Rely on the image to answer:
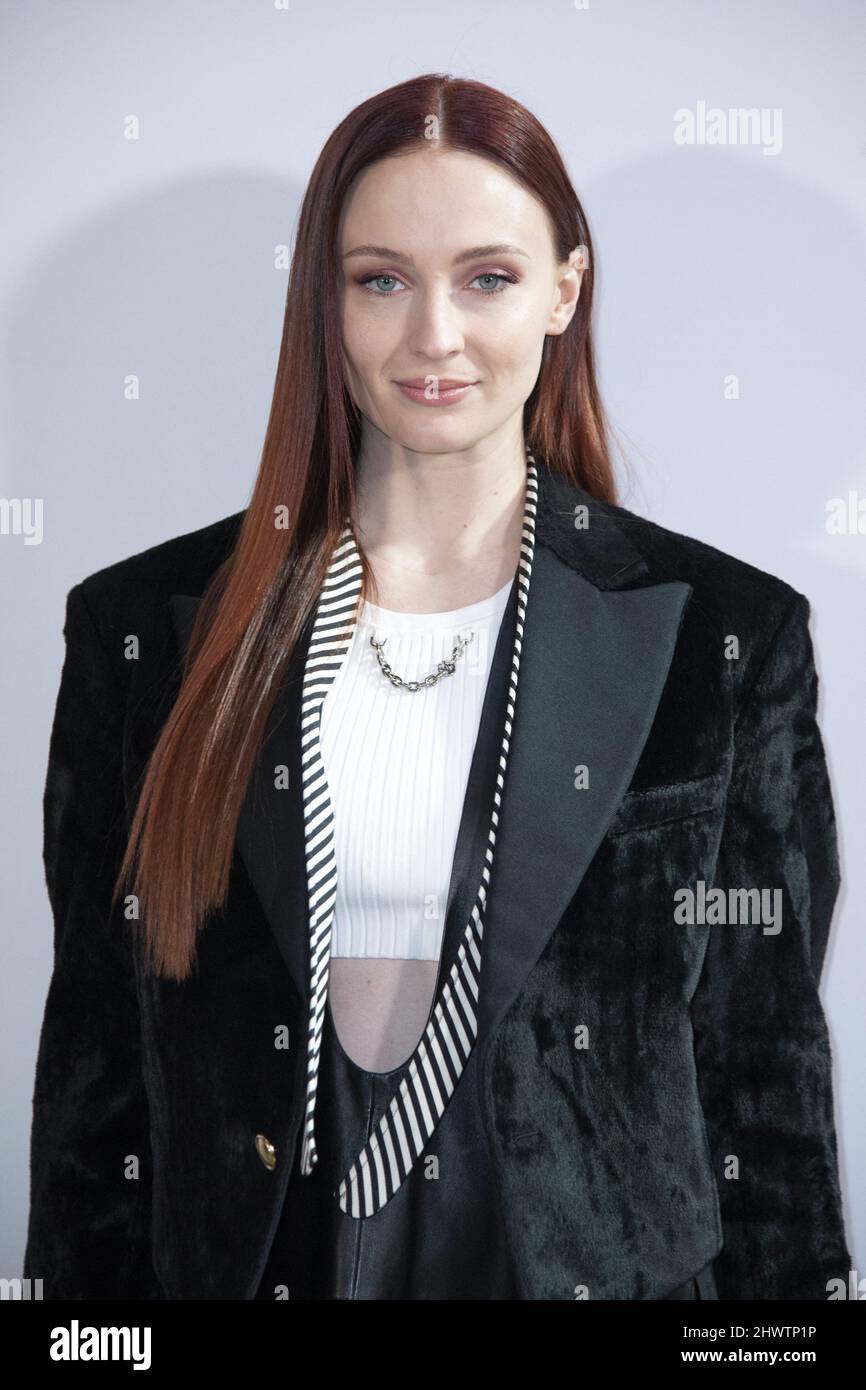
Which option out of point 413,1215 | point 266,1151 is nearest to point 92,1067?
point 266,1151

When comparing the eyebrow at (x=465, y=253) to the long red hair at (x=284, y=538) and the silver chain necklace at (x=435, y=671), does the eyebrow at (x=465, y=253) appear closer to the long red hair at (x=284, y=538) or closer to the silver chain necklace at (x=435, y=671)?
the long red hair at (x=284, y=538)

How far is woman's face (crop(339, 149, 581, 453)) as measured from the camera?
55.6 inches

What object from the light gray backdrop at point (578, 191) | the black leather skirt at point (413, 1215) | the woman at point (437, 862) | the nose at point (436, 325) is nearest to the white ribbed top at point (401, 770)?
the woman at point (437, 862)

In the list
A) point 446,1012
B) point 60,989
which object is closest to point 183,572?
point 60,989

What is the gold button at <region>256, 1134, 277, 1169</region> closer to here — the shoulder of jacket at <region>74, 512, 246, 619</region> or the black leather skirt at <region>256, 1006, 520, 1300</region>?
the black leather skirt at <region>256, 1006, 520, 1300</region>

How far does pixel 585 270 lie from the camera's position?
159 centimetres

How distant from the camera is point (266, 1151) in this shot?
137 centimetres

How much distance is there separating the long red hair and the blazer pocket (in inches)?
14.9

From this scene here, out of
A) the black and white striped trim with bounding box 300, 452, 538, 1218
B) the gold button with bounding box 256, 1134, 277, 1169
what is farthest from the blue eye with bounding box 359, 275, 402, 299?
the gold button with bounding box 256, 1134, 277, 1169

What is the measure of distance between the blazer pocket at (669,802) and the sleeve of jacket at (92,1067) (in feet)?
1.80

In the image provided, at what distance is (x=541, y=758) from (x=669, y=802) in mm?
140

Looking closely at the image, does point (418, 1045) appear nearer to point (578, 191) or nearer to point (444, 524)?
point (444, 524)

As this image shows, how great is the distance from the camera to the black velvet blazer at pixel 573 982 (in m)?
1.36
